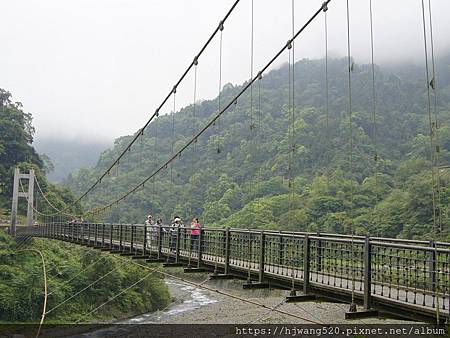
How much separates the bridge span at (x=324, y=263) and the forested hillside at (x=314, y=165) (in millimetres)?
5901

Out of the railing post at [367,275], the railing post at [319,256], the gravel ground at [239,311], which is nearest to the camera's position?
the railing post at [367,275]

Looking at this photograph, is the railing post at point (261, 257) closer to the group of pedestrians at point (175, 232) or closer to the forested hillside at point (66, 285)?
the group of pedestrians at point (175, 232)

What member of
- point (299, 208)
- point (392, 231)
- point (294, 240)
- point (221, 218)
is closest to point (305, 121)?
point (221, 218)

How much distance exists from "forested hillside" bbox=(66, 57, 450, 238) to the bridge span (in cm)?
590

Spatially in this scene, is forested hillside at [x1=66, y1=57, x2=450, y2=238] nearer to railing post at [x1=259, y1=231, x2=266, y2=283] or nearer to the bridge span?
the bridge span

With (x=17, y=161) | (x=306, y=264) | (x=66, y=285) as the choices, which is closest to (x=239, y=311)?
(x=66, y=285)

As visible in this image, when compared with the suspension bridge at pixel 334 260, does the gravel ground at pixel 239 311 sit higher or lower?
lower

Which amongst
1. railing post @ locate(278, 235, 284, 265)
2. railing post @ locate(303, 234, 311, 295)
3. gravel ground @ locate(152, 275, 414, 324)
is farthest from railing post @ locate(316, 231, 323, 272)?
gravel ground @ locate(152, 275, 414, 324)

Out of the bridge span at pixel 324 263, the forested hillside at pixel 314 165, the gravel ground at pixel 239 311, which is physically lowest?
the gravel ground at pixel 239 311

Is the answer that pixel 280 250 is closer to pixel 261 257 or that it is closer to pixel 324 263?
pixel 261 257

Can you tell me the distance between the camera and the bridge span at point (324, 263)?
16.3ft

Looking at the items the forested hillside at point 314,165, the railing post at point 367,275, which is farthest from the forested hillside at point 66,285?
the railing post at point 367,275

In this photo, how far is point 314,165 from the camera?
1357 inches

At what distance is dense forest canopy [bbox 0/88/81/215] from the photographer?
37.1 meters
